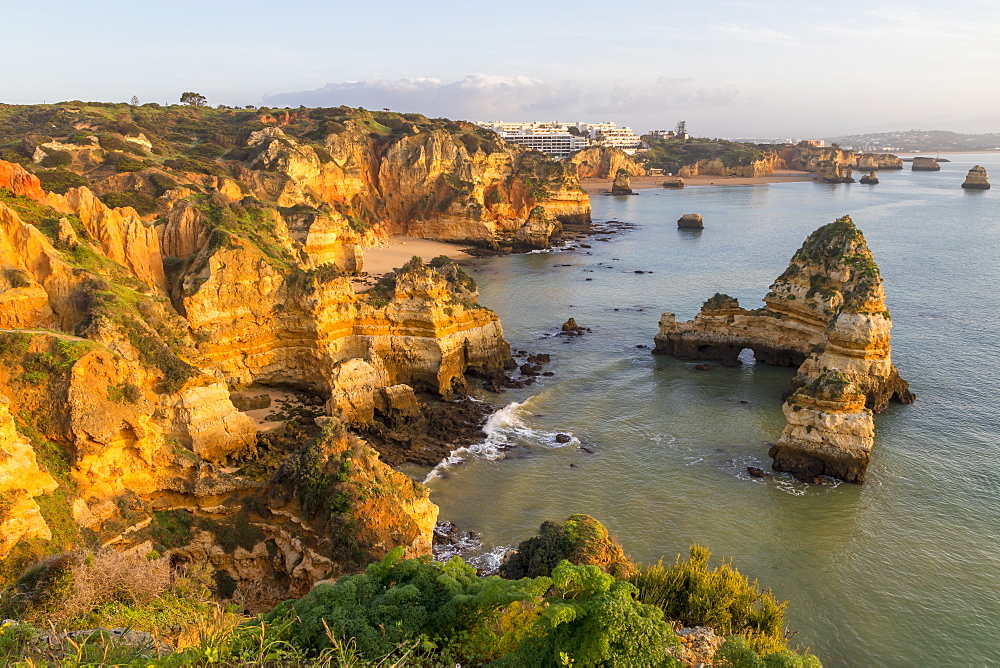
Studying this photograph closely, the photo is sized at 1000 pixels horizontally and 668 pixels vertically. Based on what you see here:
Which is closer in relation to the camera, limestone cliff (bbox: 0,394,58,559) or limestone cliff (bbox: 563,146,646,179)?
limestone cliff (bbox: 0,394,58,559)

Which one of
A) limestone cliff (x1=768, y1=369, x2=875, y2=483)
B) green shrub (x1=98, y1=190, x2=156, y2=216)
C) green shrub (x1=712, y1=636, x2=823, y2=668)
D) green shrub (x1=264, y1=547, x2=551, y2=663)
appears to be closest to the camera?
green shrub (x1=712, y1=636, x2=823, y2=668)

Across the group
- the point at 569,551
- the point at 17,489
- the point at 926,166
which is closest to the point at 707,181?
the point at 926,166

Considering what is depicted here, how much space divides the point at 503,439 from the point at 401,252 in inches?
1533

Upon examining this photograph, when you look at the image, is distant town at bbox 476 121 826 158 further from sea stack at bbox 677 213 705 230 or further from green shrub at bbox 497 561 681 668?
green shrub at bbox 497 561 681 668

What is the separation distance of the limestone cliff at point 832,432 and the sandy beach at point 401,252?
3570 cm

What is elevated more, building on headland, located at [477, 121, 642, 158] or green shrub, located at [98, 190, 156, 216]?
building on headland, located at [477, 121, 642, 158]

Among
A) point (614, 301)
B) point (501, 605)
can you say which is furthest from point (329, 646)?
point (614, 301)

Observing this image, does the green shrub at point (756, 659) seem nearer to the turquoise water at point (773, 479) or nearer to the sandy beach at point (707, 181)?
the turquoise water at point (773, 479)

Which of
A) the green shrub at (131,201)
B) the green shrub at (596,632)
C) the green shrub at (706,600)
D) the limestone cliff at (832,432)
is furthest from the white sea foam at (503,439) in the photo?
the green shrub at (131,201)

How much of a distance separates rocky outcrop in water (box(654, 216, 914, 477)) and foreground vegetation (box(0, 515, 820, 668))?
1820 centimetres

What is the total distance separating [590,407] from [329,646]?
2182cm

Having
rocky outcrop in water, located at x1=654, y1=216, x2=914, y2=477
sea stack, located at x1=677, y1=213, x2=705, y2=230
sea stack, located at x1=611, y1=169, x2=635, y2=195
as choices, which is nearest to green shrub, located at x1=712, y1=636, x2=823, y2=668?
rocky outcrop in water, located at x1=654, y1=216, x2=914, y2=477

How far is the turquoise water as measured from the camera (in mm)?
16391

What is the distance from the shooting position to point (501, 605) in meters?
8.49
